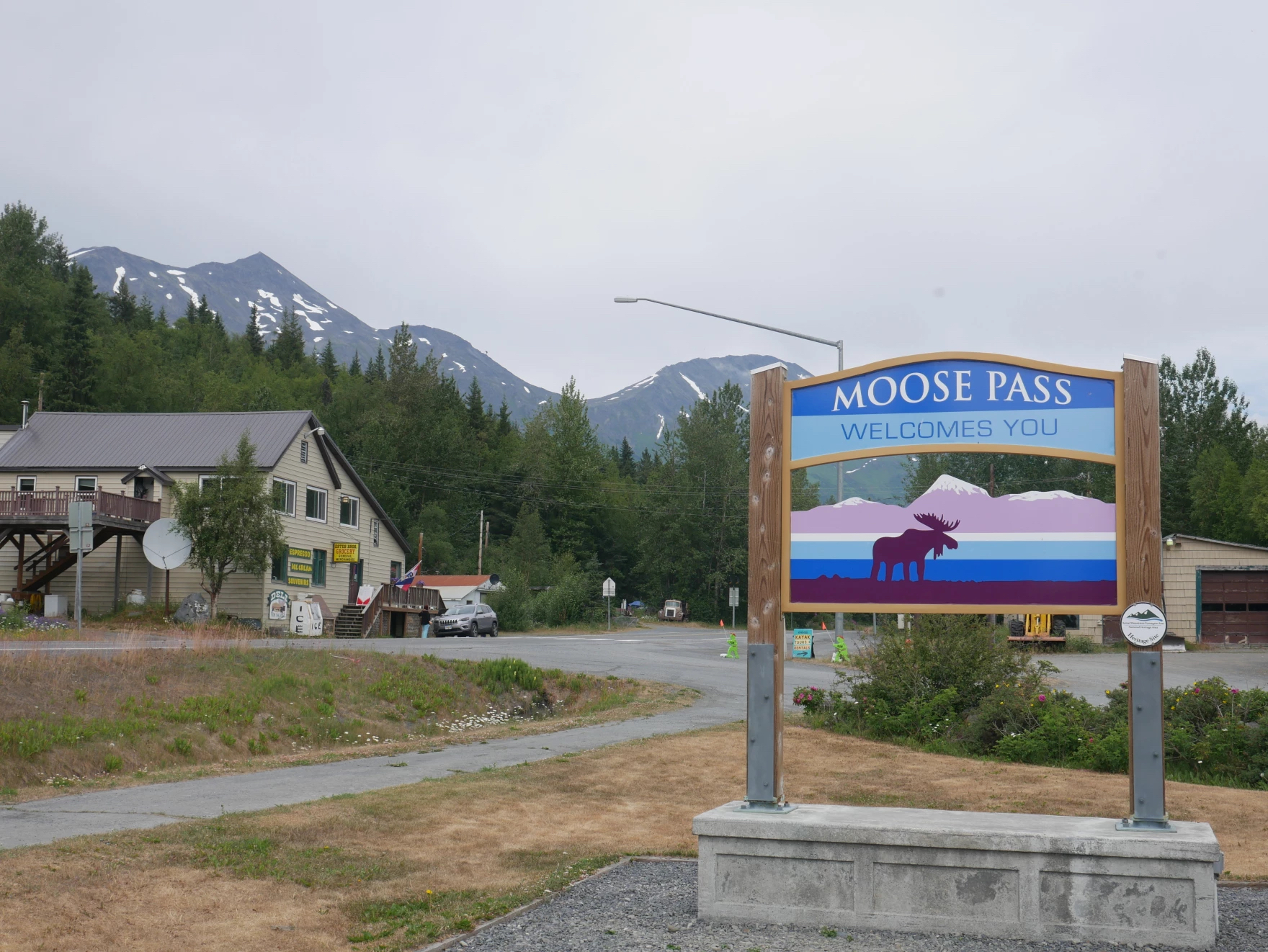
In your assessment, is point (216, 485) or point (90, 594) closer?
point (216, 485)

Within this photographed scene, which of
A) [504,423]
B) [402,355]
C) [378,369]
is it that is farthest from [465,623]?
[378,369]

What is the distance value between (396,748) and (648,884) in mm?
8628

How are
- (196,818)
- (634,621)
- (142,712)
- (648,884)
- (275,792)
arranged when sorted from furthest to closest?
(634,621), (142,712), (275,792), (196,818), (648,884)

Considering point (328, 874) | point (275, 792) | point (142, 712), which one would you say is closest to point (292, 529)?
point (142, 712)

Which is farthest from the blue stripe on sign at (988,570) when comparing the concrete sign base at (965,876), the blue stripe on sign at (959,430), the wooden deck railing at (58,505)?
the wooden deck railing at (58,505)

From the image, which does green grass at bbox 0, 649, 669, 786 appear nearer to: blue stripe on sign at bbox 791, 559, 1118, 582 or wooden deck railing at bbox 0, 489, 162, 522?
blue stripe on sign at bbox 791, 559, 1118, 582

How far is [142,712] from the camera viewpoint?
15141mm

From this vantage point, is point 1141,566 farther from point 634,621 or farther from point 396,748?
point 634,621

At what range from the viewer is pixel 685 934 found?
21.7 feet

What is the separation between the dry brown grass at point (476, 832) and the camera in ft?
21.6

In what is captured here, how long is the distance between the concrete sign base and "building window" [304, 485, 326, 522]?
40124 millimetres

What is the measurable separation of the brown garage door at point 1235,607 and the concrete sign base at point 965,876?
39989 millimetres

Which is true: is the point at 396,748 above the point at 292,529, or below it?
below

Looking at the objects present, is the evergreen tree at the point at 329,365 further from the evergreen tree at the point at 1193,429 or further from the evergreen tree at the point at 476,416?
the evergreen tree at the point at 1193,429
